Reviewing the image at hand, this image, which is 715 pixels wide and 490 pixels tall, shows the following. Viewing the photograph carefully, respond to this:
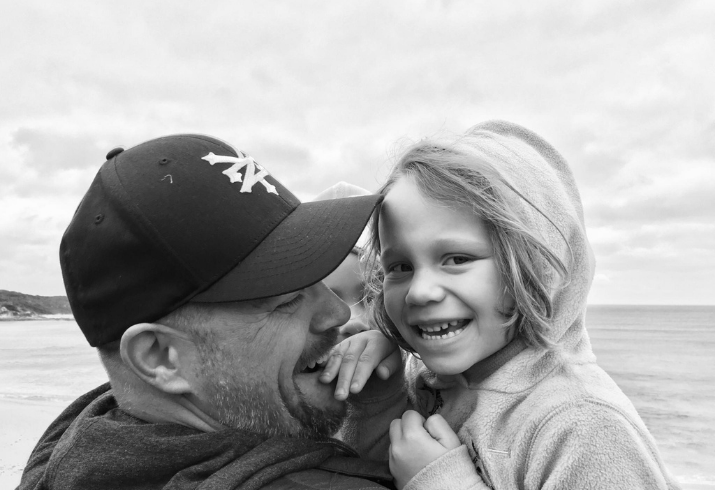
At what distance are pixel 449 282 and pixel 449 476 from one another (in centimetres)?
59

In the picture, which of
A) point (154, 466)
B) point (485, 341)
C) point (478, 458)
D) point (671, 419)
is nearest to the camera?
point (154, 466)

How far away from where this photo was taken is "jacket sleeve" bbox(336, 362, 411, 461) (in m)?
2.20

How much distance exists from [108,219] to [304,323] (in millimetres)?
664

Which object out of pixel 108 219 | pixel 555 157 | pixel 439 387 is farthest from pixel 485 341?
pixel 108 219

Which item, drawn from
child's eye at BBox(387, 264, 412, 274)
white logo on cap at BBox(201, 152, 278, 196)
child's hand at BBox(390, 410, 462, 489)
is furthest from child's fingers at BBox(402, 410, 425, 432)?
white logo on cap at BBox(201, 152, 278, 196)

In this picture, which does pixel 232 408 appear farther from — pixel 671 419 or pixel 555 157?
pixel 671 419

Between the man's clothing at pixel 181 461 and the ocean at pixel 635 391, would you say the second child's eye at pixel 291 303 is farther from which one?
the ocean at pixel 635 391

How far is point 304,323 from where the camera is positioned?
187cm

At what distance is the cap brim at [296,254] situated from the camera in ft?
5.45

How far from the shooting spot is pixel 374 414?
2.22 meters

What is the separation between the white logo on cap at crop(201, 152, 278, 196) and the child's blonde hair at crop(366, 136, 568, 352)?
0.55 m

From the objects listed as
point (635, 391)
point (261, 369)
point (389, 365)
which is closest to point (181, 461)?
point (261, 369)

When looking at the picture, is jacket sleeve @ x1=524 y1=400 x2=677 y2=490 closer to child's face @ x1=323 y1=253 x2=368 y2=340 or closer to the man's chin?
the man's chin

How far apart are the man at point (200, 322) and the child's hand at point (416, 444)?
7 centimetres
